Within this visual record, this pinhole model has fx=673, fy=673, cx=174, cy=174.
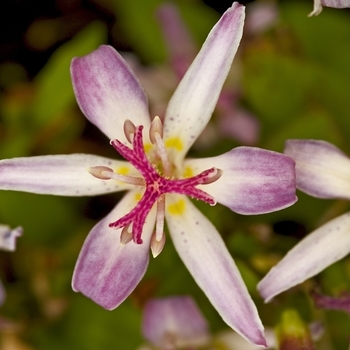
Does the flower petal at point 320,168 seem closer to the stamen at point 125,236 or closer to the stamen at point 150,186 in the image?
the stamen at point 150,186

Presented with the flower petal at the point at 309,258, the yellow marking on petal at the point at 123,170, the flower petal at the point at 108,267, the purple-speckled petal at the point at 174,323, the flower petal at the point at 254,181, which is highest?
the flower petal at the point at 254,181

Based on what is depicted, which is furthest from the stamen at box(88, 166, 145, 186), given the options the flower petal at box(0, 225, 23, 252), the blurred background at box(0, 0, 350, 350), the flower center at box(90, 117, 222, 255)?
the blurred background at box(0, 0, 350, 350)

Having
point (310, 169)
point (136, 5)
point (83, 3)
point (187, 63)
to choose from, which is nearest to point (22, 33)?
point (83, 3)

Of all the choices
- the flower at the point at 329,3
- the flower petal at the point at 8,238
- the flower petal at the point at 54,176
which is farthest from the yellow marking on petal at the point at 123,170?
the flower at the point at 329,3

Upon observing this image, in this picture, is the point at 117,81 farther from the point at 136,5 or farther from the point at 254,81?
the point at 136,5

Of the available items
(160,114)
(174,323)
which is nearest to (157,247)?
(174,323)

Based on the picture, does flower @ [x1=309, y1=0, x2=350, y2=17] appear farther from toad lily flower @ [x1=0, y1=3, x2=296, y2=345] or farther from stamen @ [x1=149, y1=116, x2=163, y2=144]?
stamen @ [x1=149, y1=116, x2=163, y2=144]

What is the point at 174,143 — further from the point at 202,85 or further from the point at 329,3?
the point at 329,3
